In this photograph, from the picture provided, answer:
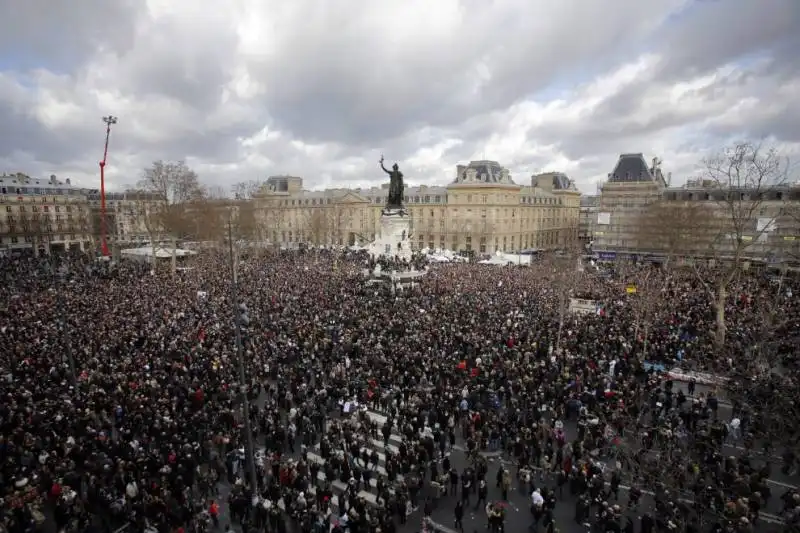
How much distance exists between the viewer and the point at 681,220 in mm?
45750

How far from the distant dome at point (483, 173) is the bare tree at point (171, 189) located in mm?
44645

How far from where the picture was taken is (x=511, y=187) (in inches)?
3179

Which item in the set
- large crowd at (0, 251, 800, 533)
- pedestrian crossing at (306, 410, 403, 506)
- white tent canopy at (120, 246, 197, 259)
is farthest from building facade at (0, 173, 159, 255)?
pedestrian crossing at (306, 410, 403, 506)

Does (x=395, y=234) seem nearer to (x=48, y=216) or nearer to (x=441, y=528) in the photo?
(x=441, y=528)

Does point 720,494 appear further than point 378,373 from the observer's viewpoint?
No

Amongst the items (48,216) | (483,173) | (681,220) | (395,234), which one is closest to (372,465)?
(395,234)

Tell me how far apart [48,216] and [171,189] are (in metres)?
44.3

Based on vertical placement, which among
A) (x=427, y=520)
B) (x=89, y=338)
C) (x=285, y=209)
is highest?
(x=285, y=209)

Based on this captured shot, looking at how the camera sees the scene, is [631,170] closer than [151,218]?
No

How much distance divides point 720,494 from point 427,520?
706cm

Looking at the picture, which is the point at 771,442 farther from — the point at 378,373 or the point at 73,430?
the point at 73,430

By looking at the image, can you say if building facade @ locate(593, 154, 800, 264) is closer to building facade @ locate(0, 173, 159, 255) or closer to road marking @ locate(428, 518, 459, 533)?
road marking @ locate(428, 518, 459, 533)

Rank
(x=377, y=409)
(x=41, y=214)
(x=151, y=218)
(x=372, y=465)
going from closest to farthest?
(x=372, y=465) < (x=377, y=409) < (x=151, y=218) < (x=41, y=214)

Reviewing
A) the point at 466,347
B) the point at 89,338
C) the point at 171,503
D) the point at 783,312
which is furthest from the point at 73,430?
the point at 783,312
